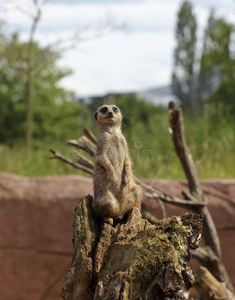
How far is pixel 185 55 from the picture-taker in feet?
114

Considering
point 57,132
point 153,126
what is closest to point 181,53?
point 57,132

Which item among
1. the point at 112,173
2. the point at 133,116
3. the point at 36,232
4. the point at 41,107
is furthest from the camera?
the point at 41,107

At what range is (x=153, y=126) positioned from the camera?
11062 mm

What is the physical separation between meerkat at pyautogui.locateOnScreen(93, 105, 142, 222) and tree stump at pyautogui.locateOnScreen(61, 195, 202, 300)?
8 cm

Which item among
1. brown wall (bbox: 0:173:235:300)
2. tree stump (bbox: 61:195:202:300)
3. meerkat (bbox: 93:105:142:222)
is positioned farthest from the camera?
brown wall (bbox: 0:173:235:300)

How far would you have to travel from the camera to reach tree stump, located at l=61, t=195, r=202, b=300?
1991 millimetres

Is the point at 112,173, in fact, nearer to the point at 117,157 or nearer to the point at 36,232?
the point at 117,157

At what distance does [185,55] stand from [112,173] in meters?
33.5

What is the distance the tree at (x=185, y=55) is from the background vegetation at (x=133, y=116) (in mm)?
75

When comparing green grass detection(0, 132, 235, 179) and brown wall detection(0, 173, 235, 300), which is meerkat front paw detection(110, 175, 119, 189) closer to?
brown wall detection(0, 173, 235, 300)

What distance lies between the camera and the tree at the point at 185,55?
32750 millimetres

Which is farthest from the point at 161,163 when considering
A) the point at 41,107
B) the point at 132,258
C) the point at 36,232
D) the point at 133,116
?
the point at 41,107

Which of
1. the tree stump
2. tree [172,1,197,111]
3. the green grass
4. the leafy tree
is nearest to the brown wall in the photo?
the green grass

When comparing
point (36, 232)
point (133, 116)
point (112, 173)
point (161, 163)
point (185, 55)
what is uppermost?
point (185, 55)
